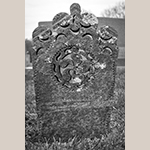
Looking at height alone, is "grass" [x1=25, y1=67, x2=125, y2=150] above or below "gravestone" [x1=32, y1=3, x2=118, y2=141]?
below

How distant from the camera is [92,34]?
429 centimetres

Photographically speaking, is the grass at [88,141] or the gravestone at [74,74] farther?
the grass at [88,141]

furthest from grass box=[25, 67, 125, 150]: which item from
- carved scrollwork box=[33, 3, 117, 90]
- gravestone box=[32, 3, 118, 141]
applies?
carved scrollwork box=[33, 3, 117, 90]

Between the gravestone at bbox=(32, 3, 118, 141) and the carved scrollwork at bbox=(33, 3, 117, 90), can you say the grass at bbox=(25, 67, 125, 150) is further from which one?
the carved scrollwork at bbox=(33, 3, 117, 90)

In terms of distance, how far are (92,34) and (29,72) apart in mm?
7572

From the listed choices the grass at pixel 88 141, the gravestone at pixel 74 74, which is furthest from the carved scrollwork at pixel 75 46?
→ the grass at pixel 88 141

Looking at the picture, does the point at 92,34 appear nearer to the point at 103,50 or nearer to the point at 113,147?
the point at 103,50

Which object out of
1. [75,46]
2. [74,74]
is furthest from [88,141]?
[75,46]

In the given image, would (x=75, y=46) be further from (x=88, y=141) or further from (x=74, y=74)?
(x=88, y=141)

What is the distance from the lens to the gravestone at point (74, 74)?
14.0 ft

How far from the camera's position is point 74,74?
174 inches

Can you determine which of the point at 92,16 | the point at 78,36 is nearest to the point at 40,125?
the point at 78,36

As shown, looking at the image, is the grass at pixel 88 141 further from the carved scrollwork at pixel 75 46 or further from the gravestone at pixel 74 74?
the carved scrollwork at pixel 75 46

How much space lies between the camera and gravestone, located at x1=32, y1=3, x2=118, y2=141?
14.0 feet
